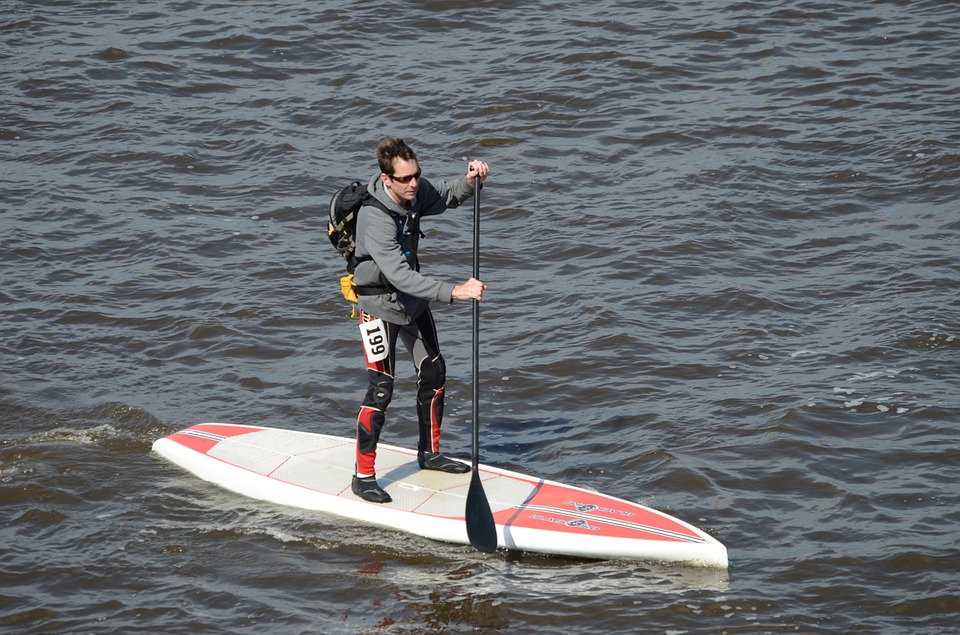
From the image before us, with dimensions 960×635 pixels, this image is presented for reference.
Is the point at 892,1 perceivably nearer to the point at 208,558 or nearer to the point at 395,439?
the point at 395,439

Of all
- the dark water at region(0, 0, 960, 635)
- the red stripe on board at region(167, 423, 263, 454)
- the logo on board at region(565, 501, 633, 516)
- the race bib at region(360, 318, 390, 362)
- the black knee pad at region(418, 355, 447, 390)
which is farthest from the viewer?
the red stripe on board at region(167, 423, 263, 454)

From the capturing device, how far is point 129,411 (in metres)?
8.12

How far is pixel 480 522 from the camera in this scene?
611 centimetres

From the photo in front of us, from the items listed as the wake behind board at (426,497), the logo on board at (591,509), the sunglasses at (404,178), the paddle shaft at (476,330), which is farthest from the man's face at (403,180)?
the logo on board at (591,509)

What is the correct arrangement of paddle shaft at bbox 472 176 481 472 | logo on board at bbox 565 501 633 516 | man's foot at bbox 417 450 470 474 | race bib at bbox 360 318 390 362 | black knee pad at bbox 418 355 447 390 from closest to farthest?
paddle shaft at bbox 472 176 481 472 → race bib at bbox 360 318 390 362 → logo on board at bbox 565 501 633 516 → black knee pad at bbox 418 355 447 390 → man's foot at bbox 417 450 470 474

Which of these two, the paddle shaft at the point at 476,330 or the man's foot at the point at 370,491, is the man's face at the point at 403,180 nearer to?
the paddle shaft at the point at 476,330

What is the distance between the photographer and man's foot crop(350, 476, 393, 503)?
655cm

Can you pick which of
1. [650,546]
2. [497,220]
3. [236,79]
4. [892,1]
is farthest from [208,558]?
[892,1]

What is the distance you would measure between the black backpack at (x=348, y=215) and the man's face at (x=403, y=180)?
4.2 inches

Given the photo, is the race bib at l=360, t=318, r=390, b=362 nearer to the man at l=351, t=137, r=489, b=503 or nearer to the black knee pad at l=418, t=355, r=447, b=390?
the man at l=351, t=137, r=489, b=503

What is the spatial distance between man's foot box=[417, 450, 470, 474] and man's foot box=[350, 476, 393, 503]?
16.4 inches

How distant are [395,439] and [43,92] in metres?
9.81

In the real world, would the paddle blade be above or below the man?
below

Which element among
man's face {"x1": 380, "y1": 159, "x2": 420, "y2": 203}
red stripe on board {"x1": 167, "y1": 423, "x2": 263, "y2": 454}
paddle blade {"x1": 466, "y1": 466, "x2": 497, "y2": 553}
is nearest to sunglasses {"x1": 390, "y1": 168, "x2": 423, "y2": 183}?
man's face {"x1": 380, "y1": 159, "x2": 420, "y2": 203}
